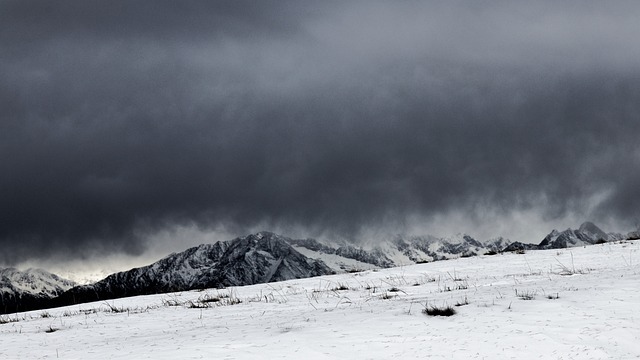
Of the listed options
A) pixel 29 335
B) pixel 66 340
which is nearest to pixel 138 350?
pixel 66 340

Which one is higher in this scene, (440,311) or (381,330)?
(440,311)

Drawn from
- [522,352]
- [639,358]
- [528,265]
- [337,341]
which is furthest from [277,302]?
[528,265]

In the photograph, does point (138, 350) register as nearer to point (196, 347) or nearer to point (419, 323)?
point (196, 347)

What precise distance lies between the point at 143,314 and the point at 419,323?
8638 mm

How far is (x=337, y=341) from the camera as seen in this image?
9258mm

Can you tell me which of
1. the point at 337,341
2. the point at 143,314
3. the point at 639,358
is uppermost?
the point at 143,314

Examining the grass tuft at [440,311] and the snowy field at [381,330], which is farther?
the grass tuft at [440,311]

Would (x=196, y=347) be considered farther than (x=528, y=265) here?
No

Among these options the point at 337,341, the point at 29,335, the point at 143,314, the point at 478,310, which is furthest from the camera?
the point at 143,314

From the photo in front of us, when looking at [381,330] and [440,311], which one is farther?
[440,311]

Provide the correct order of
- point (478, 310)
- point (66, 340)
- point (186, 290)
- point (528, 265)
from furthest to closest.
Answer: point (186, 290), point (528, 265), point (66, 340), point (478, 310)

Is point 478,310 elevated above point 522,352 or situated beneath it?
elevated above

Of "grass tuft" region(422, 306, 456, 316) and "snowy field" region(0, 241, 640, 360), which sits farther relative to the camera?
"grass tuft" region(422, 306, 456, 316)

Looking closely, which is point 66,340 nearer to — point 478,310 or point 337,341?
point 337,341
